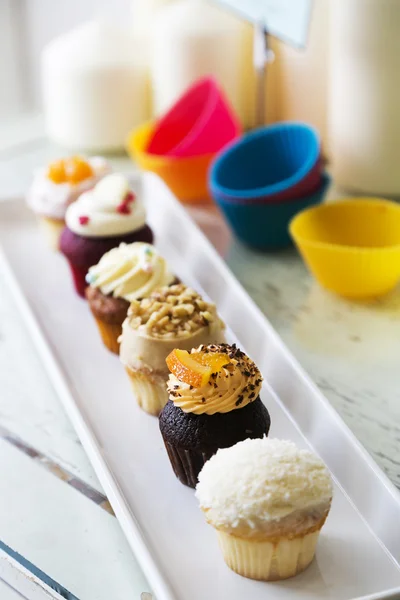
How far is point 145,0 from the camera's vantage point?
93.6 inches

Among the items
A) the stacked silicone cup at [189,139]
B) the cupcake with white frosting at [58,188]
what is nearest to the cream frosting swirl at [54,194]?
the cupcake with white frosting at [58,188]

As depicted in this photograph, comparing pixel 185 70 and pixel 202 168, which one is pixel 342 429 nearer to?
pixel 202 168

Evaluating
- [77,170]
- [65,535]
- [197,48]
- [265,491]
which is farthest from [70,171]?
[265,491]

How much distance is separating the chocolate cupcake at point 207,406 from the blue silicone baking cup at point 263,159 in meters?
0.78

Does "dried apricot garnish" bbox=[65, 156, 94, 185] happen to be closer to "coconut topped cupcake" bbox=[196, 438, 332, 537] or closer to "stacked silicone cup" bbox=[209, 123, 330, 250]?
"stacked silicone cup" bbox=[209, 123, 330, 250]

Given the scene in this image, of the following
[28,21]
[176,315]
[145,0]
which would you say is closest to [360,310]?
[176,315]

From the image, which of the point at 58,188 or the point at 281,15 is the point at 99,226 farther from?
the point at 281,15

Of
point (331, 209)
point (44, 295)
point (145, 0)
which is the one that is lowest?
point (44, 295)

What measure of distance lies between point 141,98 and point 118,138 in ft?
0.39

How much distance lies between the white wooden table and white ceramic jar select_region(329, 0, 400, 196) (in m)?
0.27

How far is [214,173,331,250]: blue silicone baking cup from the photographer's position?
1758 millimetres

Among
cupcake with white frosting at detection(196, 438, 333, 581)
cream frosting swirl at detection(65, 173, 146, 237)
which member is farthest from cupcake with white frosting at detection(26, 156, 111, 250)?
cupcake with white frosting at detection(196, 438, 333, 581)

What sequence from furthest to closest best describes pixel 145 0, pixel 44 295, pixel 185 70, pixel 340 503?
1. pixel 145 0
2. pixel 185 70
3. pixel 44 295
4. pixel 340 503

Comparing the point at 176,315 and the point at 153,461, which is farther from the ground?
the point at 176,315
